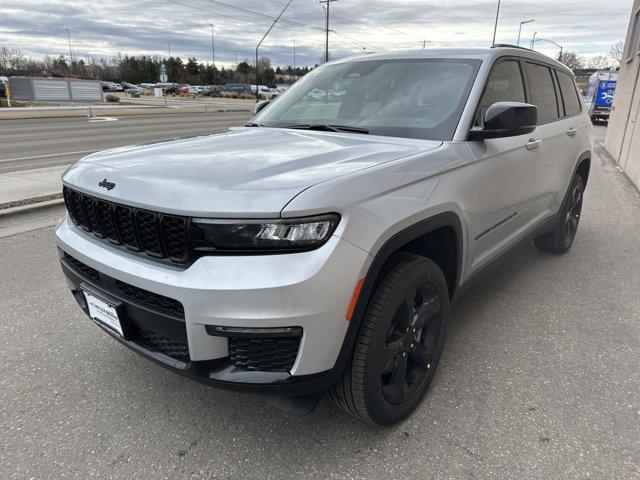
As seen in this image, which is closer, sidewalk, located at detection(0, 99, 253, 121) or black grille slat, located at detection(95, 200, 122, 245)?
black grille slat, located at detection(95, 200, 122, 245)

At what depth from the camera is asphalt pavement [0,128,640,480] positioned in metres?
2.26

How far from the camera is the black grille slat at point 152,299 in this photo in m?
1.95

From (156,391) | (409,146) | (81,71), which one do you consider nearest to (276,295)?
(409,146)

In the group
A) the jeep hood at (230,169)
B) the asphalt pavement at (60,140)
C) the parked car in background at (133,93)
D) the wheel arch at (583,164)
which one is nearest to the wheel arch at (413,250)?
the jeep hood at (230,169)

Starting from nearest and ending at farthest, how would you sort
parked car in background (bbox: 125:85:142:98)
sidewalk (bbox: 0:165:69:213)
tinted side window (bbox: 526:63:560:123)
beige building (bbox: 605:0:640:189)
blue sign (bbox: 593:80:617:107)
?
tinted side window (bbox: 526:63:560:123), sidewalk (bbox: 0:165:69:213), beige building (bbox: 605:0:640:189), blue sign (bbox: 593:80:617:107), parked car in background (bbox: 125:85:142:98)

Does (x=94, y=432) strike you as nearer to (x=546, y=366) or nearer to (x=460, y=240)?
(x=460, y=240)

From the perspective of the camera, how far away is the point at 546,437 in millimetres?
2430

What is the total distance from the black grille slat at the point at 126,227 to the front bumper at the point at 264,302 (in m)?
0.14

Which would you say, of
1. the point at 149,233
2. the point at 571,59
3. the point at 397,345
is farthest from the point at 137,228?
the point at 571,59

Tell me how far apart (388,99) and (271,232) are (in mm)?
1692

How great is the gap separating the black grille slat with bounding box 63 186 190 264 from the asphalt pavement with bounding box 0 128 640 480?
956 millimetres

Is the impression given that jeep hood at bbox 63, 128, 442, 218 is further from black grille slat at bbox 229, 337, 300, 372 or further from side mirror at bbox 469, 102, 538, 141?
black grille slat at bbox 229, 337, 300, 372

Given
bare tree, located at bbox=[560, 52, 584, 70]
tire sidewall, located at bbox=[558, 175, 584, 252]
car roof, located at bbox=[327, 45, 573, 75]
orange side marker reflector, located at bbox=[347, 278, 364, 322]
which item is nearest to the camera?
orange side marker reflector, located at bbox=[347, 278, 364, 322]

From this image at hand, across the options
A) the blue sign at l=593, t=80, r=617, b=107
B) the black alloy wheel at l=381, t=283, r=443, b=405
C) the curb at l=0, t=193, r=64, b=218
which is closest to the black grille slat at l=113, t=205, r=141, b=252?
the black alloy wheel at l=381, t=283, r=443, b=405
